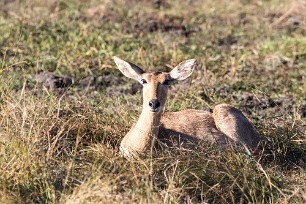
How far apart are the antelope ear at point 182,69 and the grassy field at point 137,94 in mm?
809

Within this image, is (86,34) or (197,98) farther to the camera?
(86,34)

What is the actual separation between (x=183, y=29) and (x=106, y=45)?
184 cm

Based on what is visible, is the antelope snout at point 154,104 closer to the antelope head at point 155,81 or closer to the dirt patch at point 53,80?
the antelope head at point 155,81

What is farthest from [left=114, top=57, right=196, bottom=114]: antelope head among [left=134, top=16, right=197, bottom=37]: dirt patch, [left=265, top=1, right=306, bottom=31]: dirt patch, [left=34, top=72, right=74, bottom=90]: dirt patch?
[left=265, top=1, right=306, bottom=31]: dirt patch

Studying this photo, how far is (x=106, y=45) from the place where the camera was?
445 inches

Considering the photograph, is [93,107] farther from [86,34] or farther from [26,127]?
[86,34]

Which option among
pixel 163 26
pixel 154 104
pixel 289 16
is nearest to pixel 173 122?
pixel 154 104

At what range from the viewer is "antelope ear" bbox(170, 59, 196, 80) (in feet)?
24.4

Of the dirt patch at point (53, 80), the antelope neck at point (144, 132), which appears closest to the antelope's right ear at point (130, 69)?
the antelope neck at point (144, 132)

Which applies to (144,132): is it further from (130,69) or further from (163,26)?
(163,26)

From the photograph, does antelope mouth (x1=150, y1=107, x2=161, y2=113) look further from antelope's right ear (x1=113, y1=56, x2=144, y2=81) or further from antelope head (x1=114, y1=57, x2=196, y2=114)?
antelope's right ear (x1=113, y1=56, x2=144, y2=81)

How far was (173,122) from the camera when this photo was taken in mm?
7863

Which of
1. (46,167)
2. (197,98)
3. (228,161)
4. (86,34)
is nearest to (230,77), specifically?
(197,98)

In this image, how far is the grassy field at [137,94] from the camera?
20.3ft
